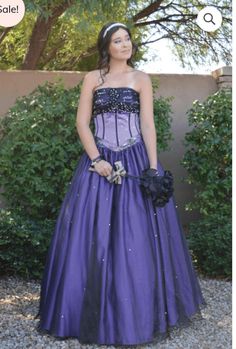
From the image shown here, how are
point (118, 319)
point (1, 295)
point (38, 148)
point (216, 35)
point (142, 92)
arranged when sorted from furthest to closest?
point (216, 35)
point (38, 148)
point (1, 295)
point (142, 92)
point (118, 319)

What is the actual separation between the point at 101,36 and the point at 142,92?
0.38 meters

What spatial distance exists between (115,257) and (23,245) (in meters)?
1.69

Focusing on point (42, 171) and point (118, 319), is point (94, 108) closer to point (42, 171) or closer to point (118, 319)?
point (118, 319)

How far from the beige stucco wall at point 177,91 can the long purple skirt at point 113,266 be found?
8.43 ft

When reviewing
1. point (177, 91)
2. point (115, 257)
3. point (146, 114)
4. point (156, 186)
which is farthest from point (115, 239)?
point (177, 91)

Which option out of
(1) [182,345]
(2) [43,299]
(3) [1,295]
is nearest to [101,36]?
(2) [43,299]

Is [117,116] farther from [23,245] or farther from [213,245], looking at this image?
[213,245]

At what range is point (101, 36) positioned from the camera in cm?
321

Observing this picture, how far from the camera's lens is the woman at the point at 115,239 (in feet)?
9.71

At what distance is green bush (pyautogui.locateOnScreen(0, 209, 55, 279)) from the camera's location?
4.45 meters

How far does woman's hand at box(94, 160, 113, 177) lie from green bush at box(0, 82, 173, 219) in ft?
5.42

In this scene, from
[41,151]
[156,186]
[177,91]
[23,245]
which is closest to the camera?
[156,186]

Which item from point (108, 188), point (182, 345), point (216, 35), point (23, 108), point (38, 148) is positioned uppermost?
point (216, 35)

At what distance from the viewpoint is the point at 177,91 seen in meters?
5.95
